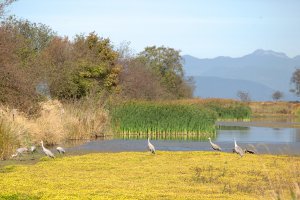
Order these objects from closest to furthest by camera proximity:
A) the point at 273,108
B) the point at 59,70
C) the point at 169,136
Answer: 1. the point at 169,136
2. the point at 59,70
3. the point at 273,108

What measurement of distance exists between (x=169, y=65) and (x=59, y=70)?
43837 mm

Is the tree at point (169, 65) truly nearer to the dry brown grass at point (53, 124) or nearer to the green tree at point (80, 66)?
the green tree at point (80, 66)

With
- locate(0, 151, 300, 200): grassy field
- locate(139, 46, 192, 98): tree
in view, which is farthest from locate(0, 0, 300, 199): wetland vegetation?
locate(139, 46, 192, 98): tree

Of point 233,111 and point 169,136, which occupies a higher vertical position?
point 233,111

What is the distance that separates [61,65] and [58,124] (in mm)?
15880

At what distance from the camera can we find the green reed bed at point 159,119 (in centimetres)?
4197

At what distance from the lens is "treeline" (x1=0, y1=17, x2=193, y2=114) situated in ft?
111

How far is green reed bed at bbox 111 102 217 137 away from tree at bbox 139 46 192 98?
146 ft

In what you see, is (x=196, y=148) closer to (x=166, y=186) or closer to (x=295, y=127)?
(x=166, y=186)

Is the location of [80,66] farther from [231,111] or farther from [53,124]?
[231,111]

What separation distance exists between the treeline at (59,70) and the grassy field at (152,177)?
9.20 m

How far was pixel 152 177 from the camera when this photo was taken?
1959cm

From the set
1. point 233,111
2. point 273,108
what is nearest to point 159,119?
point 233,111

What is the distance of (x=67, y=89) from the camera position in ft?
158
